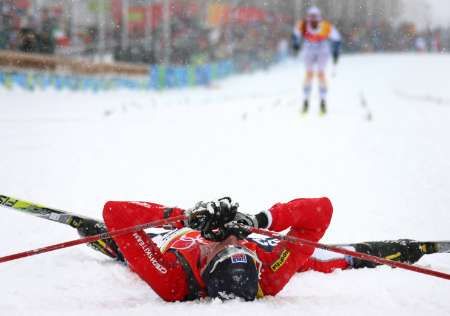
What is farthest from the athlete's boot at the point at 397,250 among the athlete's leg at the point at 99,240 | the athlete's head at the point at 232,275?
the athlete's leg at the point at 99,240

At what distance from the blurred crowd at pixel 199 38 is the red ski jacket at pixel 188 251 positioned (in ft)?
55.5

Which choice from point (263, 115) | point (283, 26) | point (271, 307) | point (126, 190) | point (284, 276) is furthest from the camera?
point (283, 26)

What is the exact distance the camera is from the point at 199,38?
1232 inches

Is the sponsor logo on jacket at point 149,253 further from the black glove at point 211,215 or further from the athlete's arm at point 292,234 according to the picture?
the athlete's arm at point 292,234

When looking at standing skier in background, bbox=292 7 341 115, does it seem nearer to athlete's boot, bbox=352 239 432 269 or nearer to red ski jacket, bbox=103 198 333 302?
→ athlete's boot, bbox=352 239 432 269

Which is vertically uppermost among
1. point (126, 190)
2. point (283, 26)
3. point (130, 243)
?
point (283, 26)

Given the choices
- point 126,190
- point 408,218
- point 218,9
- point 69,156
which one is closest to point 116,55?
point 218,9

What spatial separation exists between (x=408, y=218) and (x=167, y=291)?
260 cm

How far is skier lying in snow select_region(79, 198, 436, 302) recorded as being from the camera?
10.2ft

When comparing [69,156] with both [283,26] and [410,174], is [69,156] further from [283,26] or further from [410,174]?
[283,26]

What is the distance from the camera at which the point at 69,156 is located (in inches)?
308

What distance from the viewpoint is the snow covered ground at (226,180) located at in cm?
339

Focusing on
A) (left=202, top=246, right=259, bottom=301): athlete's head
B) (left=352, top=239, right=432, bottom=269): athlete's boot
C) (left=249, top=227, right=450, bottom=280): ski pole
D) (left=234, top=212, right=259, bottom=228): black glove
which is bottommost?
(left=352, top=239, right=432, bottom=269): athlete's boot

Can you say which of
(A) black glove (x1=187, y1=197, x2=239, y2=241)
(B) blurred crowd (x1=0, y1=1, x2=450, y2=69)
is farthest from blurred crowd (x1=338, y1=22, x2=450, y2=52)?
(A) black glove (x1=187, y1=197, x2=239, y2=241)
